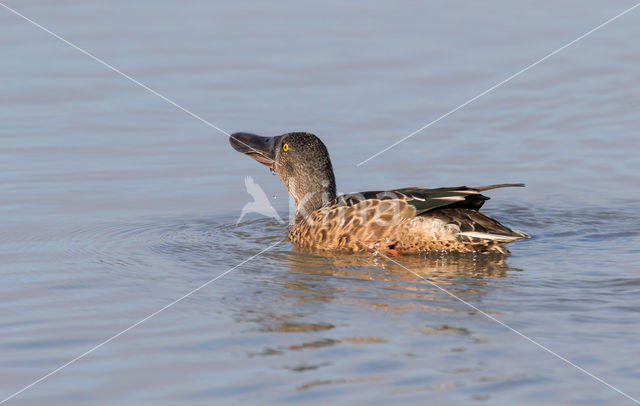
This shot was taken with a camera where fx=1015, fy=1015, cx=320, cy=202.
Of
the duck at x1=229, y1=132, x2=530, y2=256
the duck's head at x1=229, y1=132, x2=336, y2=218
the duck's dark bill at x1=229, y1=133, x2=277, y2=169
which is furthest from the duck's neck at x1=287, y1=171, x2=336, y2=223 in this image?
the duck's dark bill at x1=229, y1=133, x2=277, y2=169

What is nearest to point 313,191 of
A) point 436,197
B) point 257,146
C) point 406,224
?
point 257,146

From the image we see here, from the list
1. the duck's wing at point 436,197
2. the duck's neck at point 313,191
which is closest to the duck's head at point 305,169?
the duck's neck at point 313,191

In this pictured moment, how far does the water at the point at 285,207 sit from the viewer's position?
231 inches

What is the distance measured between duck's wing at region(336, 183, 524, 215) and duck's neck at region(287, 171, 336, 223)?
0.81 metres

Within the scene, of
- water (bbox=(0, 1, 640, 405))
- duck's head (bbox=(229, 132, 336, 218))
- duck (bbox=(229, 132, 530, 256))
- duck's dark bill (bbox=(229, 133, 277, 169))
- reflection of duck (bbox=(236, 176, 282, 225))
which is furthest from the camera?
reflection of duck (bbox=(236, 176, 282, 225))

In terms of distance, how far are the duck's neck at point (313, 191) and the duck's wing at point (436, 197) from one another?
0.81 m

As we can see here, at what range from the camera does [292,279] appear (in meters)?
8.05

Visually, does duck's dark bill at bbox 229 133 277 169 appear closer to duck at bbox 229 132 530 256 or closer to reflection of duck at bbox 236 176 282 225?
reflection of duck at bbox 236 176 282 225

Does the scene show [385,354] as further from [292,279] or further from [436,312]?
[292,279]

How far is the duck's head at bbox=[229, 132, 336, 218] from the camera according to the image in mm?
10188

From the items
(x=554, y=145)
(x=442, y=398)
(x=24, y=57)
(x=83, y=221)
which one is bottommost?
(x=442, y=398)

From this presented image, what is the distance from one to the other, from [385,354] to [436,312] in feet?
3.22

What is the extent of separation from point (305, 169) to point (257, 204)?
97 cm

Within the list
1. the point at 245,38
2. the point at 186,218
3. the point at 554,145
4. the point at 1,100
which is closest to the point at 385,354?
the point at 186,218
